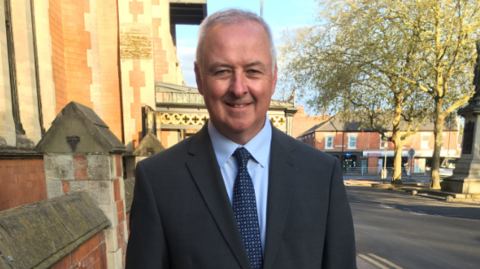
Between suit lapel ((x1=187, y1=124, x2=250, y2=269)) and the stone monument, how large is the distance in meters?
14.2

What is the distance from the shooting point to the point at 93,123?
2.49m

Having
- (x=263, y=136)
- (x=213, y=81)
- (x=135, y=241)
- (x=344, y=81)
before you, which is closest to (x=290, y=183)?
(x=263, y=136)

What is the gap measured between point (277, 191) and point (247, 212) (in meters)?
0.18

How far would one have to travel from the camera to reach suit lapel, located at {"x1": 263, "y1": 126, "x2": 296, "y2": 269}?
1.16 meters

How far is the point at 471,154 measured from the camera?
1159cm

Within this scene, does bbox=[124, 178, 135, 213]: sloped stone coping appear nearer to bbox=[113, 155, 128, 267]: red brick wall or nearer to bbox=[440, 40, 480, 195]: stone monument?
bbox=[113, 155, 128, 267]: red brick wall

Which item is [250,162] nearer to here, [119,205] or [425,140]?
[119,205]

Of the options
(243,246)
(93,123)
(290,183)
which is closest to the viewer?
(243,246)

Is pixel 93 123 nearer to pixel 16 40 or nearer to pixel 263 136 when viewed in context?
pixel 263 136

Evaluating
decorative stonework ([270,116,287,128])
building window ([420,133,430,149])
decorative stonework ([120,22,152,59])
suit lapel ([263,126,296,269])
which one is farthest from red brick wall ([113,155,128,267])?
building window ([420,133,430,149])

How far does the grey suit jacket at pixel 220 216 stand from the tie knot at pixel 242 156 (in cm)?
12

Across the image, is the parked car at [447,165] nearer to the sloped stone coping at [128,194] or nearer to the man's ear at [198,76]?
the sloped stone coping at [128,194]

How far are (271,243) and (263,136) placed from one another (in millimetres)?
531

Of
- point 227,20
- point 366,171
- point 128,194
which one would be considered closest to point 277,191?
point 227,20
